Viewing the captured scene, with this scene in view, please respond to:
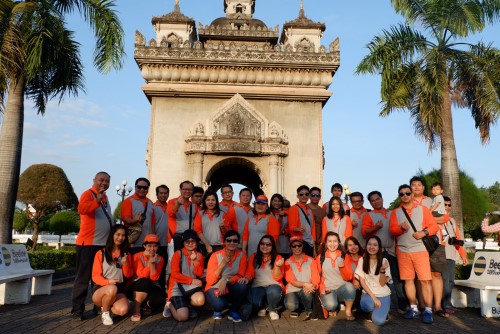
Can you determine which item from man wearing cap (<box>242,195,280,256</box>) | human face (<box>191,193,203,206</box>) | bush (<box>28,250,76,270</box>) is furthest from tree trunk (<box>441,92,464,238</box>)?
bush (<box>28,250,76,270</box>)

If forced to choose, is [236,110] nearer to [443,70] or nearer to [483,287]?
[443,70]

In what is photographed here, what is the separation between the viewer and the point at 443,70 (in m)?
13.6

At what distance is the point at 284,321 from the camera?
6.79 meters

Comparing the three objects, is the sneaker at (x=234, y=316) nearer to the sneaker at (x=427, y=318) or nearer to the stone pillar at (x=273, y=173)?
the sneaker at (x=427, y=318)

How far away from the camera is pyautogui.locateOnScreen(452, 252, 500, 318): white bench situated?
7.43 metres

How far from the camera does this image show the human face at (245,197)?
323 inches

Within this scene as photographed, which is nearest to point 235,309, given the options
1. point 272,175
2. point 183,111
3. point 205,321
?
point 205,321

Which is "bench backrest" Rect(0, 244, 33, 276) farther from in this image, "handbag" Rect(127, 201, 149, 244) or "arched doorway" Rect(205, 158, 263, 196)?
"arched doorway" Rect(205, 158, 263, 196)

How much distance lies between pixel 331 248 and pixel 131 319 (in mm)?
3317

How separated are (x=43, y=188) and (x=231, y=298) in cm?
3075

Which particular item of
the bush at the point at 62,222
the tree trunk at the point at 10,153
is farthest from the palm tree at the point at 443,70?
the bush at the point at 62,222

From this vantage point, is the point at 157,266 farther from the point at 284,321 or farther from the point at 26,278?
the point at 26,278

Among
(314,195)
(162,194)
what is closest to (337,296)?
(314,195)

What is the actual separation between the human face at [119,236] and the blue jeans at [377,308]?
3.85 m
